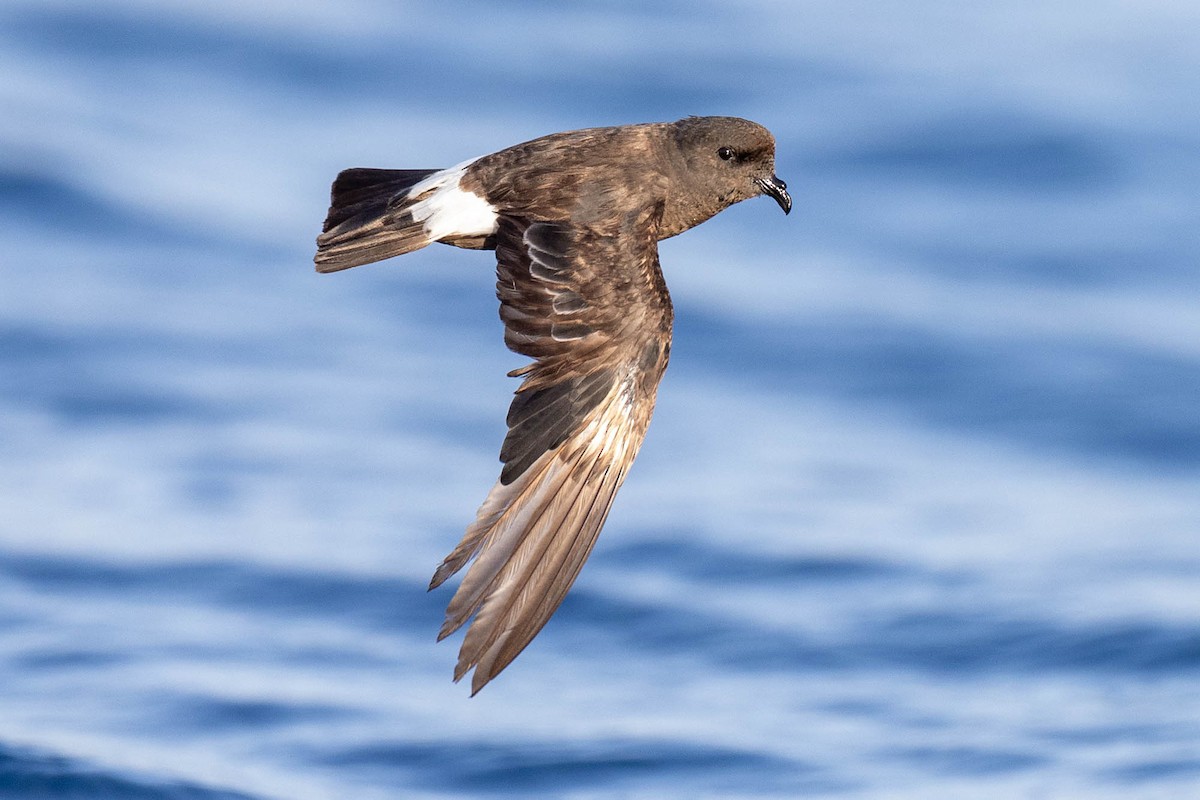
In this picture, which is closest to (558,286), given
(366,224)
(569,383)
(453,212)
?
(569,383)

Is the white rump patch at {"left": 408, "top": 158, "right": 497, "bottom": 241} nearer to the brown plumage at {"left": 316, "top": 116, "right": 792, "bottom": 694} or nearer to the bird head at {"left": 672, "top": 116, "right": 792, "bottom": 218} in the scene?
the brown plumage at {"left": 316, "top": 116, "right": 792, "bottom": 694}

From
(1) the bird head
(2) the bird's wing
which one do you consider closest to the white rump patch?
(2) the bird's wing

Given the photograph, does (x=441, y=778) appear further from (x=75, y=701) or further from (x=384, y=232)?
Answer: (x=384, y=232)

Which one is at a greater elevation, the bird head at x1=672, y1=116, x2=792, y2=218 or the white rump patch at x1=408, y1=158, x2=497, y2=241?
the bird head at x1=672, y1=116, x2=792, y2=218

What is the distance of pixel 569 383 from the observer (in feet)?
24.9

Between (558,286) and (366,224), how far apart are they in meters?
1.02

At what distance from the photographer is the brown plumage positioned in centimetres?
720

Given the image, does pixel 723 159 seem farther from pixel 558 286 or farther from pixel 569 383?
pixel 569 383

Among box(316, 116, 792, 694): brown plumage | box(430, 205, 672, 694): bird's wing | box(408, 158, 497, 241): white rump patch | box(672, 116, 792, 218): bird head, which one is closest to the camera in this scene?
box(316, 116, 792, 694): brown plumage

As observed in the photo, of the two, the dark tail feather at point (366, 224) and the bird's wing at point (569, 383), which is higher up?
the dark tail feather at point (366, 224)

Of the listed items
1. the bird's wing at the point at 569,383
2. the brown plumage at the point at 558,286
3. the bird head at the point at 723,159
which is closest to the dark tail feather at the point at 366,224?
the brown plumage at the point at 558,286

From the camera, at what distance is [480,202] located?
8125 mm

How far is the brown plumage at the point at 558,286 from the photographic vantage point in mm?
7199

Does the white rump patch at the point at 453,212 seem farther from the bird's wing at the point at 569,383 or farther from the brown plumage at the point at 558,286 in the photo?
the bird's wing at the point at 569,383
